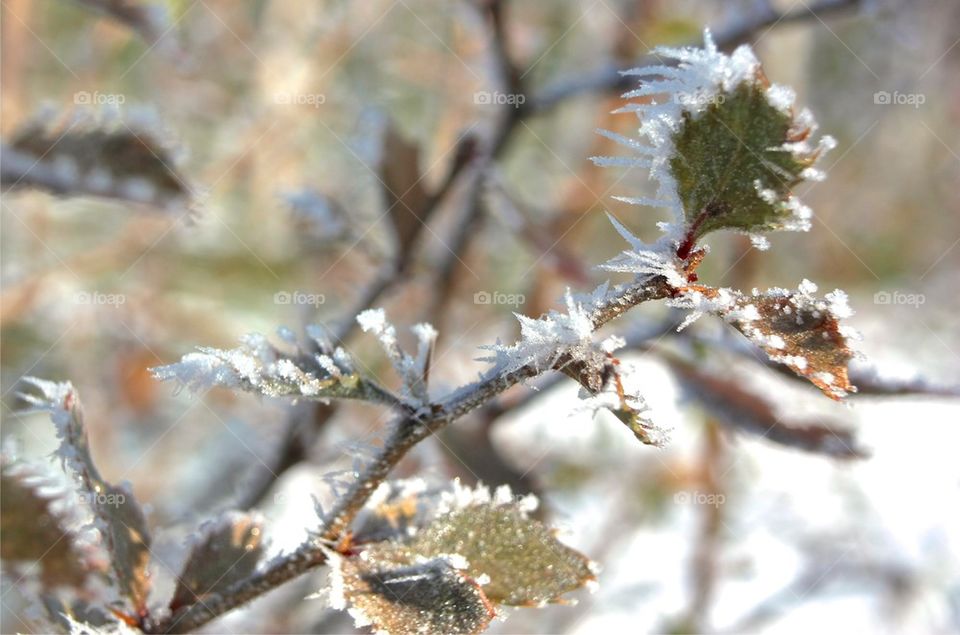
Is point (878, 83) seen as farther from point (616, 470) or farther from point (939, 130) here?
point (616, 470)

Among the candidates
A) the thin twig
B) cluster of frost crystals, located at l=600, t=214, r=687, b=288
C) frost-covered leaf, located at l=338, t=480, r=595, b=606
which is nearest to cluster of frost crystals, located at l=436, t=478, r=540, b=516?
frost-covered leaf, located at l=338, t=480, r=595, b=606

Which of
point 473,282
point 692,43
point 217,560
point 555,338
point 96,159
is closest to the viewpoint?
point 555,338

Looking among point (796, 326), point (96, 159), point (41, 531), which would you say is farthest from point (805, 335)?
point (96, 159)

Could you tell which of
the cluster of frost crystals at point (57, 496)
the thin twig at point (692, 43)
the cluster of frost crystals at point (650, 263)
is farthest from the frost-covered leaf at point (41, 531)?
the thin twig at point (692, 43)

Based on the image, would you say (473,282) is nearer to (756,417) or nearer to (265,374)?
(756,417)

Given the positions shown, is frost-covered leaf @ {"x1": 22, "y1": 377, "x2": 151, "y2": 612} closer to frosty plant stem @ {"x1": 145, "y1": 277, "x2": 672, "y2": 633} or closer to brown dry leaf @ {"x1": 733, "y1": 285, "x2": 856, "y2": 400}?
frosty plant stem @ {"x1": 145, "y1": 277, "x2": 672, "y2": 633}
